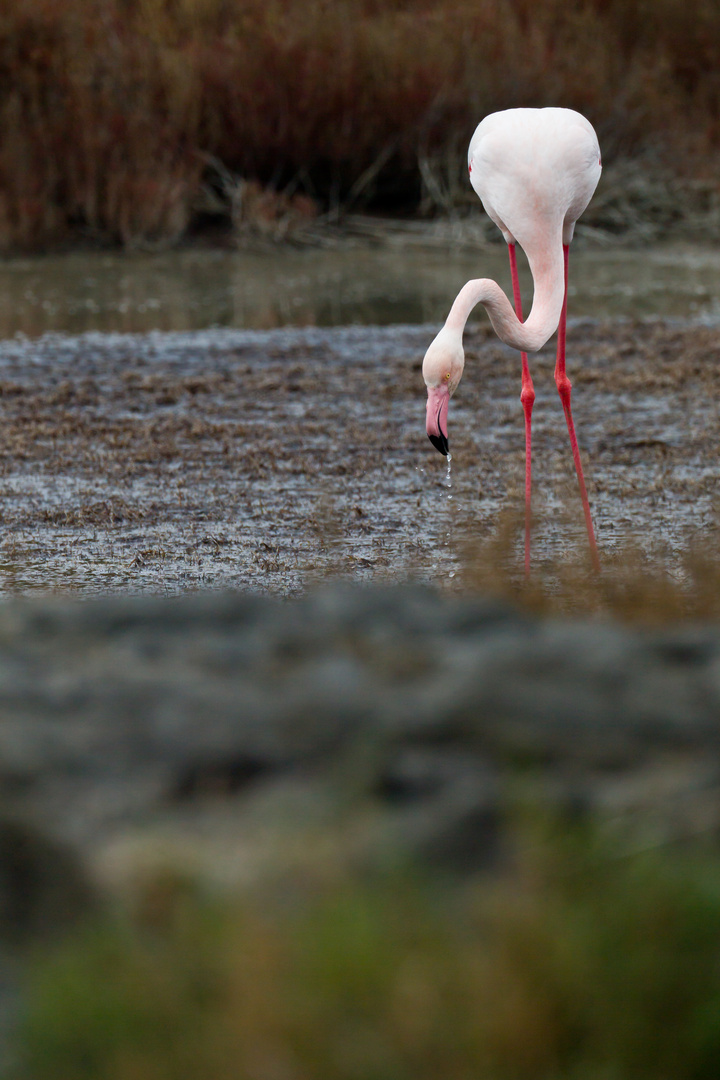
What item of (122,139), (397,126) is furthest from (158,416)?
(397,126)

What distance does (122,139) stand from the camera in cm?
1399

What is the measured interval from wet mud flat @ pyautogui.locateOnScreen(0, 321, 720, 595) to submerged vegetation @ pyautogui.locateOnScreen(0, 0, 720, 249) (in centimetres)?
450

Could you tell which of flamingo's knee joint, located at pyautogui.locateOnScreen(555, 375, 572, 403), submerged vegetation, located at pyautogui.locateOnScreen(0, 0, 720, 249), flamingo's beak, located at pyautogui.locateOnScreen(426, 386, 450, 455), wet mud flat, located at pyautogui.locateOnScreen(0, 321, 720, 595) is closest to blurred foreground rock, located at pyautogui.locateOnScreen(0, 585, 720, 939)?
→ wet mud flat, located at pyautogui.locateOnScreen(0, 321, 720, 595)

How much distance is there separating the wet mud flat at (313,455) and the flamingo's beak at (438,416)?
1.51 ft

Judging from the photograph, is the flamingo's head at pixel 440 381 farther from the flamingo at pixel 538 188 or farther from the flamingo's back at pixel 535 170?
the flamingo's back at pixel 535 170

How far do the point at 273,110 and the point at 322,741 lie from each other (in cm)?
1347

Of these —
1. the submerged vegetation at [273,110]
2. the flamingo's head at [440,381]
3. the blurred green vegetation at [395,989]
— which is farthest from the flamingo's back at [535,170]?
the submerged vegetation at [273,110]

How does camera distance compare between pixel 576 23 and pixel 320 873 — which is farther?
pixel 576 23

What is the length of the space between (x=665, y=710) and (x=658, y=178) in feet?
46.2

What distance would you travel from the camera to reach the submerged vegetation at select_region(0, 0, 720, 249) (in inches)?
546

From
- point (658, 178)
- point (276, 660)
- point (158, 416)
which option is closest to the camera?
point (276, 660)

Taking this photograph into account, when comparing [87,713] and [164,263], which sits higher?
[87,713]

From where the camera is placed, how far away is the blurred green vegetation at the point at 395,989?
1.62 meters

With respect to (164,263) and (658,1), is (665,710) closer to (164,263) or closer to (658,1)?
(164,263)
